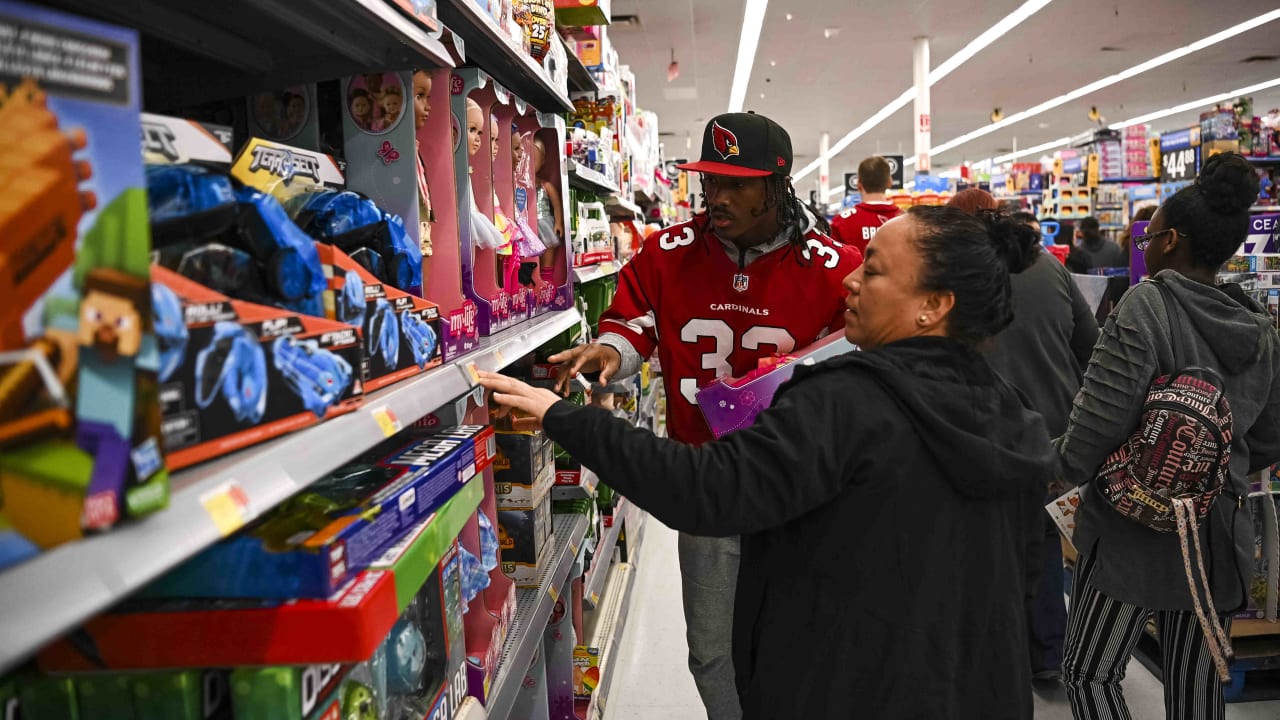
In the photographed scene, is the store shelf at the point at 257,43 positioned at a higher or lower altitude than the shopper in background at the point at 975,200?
higher

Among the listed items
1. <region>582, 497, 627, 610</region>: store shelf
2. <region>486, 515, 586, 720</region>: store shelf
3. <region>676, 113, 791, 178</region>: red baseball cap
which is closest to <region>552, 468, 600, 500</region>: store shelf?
<region>486, 515, 586, 720</region>: store shelf

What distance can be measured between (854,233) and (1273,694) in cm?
273

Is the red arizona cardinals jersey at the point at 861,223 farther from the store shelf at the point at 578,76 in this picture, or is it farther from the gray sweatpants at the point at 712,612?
the gray sweatpants at the point at 712,612

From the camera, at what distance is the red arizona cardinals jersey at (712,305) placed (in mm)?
2262

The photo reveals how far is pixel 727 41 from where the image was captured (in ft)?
38.2

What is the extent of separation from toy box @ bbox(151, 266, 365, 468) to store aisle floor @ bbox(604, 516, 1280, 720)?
8.53 feet

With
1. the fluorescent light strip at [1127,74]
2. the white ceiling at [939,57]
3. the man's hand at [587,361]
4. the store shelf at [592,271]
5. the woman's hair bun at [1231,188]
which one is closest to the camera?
the man's hand at [587,361]

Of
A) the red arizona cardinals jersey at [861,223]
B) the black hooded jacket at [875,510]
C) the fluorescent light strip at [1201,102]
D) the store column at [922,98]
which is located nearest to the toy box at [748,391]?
the black hooded jacket at [875,510]

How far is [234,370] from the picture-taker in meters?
0.75

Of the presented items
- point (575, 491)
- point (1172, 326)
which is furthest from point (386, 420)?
point (1172, 326)

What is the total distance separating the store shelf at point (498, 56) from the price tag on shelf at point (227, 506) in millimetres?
1039

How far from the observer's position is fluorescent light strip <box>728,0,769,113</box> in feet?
32.5

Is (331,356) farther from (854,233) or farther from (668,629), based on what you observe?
(854,233)

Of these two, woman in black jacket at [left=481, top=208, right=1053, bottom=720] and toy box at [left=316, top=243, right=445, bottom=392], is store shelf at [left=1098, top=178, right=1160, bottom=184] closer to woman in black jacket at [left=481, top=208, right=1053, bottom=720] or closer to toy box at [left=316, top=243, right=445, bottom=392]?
woman in black jacket at [left=481, top=208, right=1053, bottom=720]
